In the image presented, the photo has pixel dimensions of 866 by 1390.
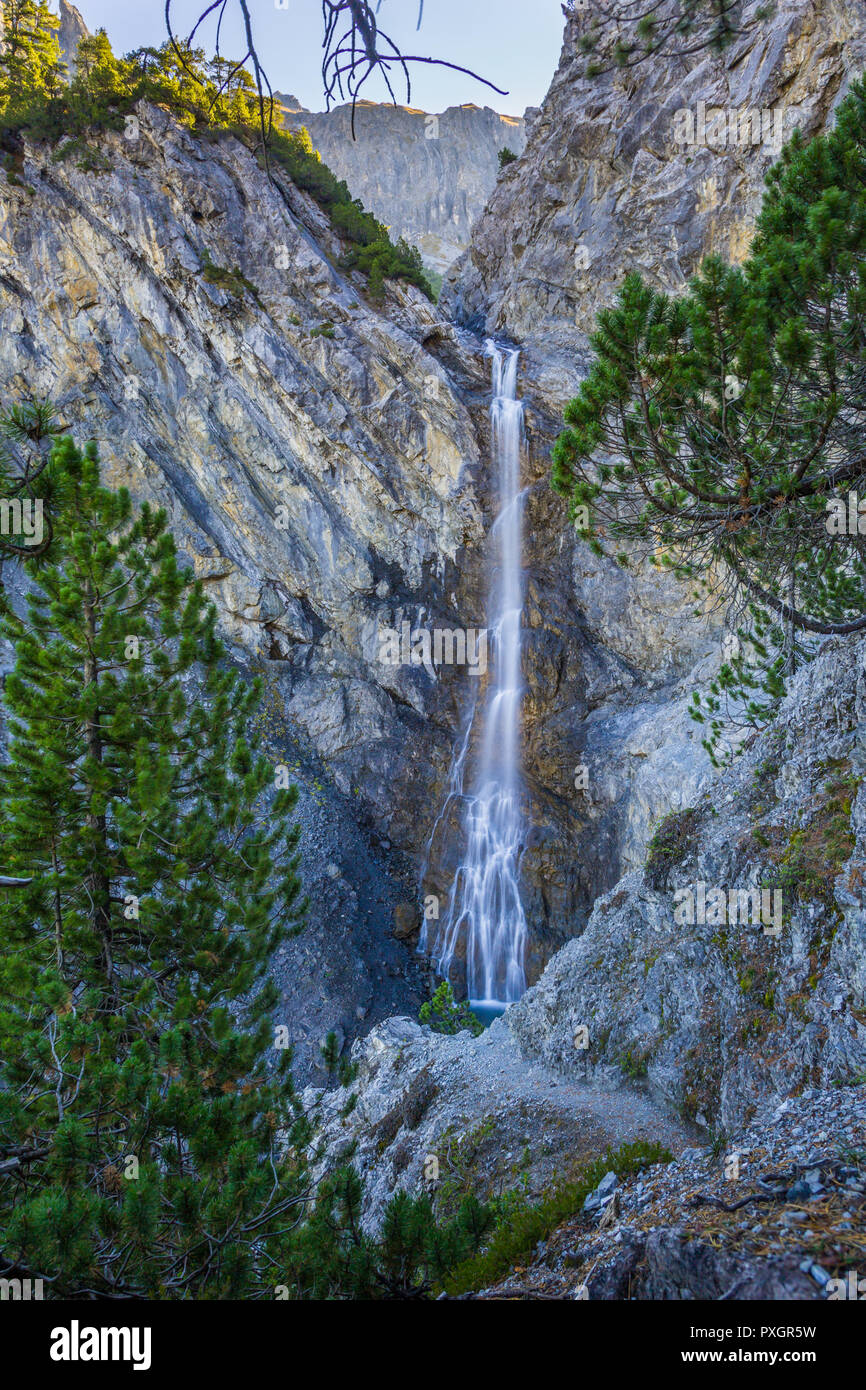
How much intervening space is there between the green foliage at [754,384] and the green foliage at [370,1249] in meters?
6.11

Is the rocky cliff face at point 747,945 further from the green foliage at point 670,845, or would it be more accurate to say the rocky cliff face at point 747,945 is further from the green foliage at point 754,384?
the green foliage at point 754,384

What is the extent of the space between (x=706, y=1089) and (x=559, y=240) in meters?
35.9

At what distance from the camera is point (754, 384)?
5160mm

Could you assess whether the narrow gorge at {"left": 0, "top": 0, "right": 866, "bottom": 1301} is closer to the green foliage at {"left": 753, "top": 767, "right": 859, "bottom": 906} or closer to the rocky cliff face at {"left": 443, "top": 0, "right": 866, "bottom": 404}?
the rocky cliff face at {"left": 443, "top": 0, "right": 866, "bottom": 404}

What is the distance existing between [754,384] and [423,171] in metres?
120

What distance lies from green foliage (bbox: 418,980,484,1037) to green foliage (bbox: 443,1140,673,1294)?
40.0ft

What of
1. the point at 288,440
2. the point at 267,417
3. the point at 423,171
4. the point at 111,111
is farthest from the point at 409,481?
the point at 423,171

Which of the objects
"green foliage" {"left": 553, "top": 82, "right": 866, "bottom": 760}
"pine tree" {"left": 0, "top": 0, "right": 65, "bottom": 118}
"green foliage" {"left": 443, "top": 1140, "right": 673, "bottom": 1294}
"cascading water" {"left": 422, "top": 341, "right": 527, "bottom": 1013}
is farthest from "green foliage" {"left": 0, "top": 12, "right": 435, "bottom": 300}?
"green foliage" {"left": 443, "top": 1140, "right": 673, "bottom": 1294}

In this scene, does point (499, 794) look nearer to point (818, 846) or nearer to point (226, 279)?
point (818, 846)

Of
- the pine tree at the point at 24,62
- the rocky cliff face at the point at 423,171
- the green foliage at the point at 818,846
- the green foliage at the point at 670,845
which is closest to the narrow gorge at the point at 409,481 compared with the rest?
the pine tree at the point at 24,62

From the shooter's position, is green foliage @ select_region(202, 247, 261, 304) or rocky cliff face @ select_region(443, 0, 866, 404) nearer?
rocky cliff face @ select_region(443, 0, 866, 404)

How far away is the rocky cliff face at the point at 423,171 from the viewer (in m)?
96.5

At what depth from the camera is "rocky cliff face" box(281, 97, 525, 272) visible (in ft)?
317

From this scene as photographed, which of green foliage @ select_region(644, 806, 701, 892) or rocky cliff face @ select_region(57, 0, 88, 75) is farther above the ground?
rocky cliff face @ select_region(57, 0, 88, 75)
